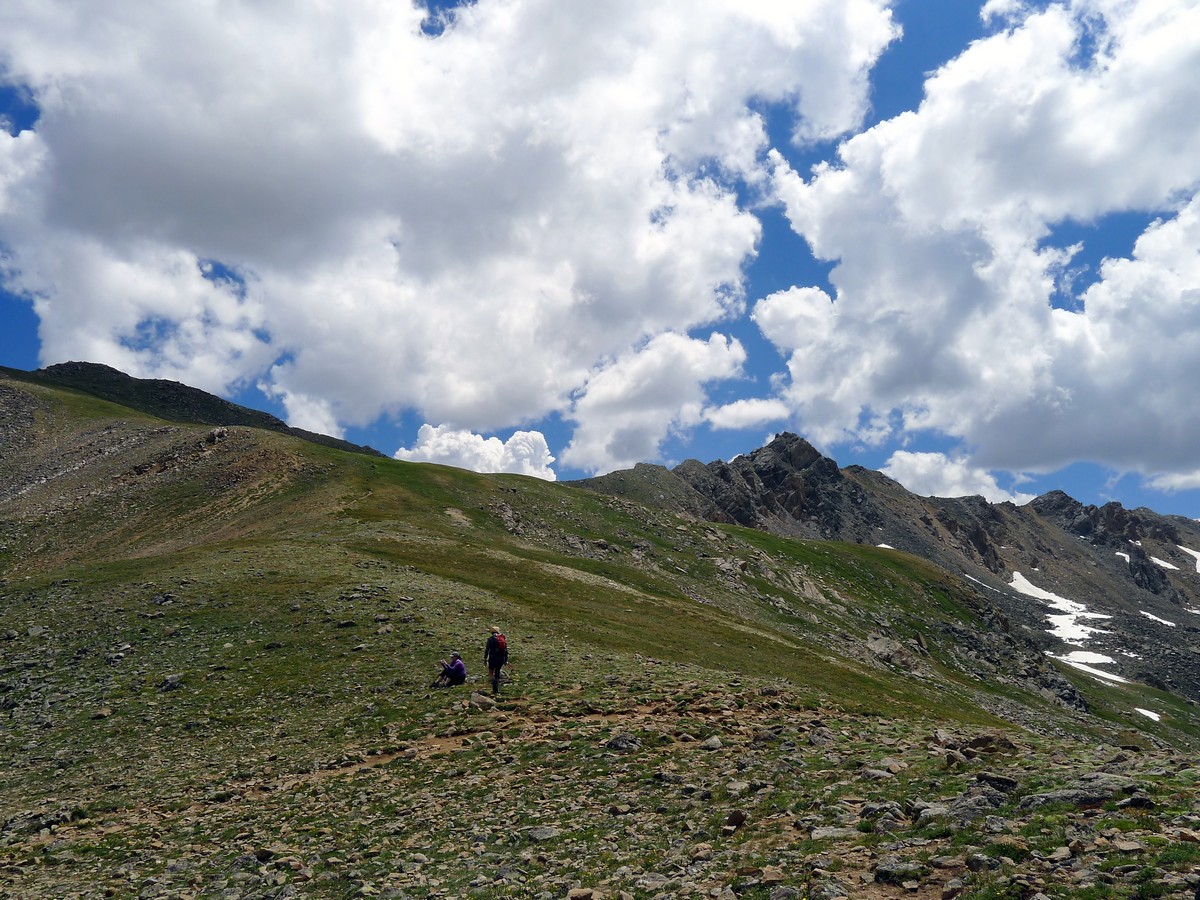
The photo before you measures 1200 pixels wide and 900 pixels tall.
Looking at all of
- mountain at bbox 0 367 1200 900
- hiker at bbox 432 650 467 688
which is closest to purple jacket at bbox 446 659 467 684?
hiker at bbox 432 650 467 688

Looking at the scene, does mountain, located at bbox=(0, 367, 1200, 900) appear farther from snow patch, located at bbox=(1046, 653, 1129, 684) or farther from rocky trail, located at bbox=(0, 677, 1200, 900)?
snow patch, located at bbox=(1046, 653, 1129, 684)

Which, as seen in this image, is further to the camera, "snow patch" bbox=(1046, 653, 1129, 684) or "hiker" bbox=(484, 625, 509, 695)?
"snow patch" bbox=(1046, 653, 1129, 684)

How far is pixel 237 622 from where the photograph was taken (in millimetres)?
43938

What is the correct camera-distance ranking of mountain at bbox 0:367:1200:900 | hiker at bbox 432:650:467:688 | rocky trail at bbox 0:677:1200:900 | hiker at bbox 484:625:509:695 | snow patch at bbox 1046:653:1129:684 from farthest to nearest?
snow patch at bbox 1046:653:1129:684 < hiker at bbox 432:650:467:688 < hiker at bbox 484:625:509:695 < mountain at bbox 0:367:1200:900 < rocky trail at bbox 0:677:1200:900

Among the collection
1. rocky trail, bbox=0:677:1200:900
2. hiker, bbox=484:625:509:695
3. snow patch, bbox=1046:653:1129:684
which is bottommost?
snow patch, bbox=1046:653:1129:684

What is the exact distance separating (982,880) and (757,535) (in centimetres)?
13734

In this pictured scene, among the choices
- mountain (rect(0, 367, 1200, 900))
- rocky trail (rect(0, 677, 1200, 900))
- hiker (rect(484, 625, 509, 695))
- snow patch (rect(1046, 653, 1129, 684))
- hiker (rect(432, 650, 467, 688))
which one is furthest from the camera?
snow patch (rect(1046, 653, 1129, 684))

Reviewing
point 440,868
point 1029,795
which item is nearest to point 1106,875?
point 1029,795

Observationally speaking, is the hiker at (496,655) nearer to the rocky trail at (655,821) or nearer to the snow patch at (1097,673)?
the rocky trail at (655,821)

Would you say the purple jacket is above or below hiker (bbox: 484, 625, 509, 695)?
below

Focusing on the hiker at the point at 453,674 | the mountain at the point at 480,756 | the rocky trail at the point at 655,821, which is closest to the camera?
the rocky trail at the point at 655,821

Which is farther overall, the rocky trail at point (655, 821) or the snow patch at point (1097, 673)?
the snow patch at point (1097, 673)

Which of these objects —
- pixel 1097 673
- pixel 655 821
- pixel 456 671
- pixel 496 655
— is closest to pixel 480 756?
pixel 496 655

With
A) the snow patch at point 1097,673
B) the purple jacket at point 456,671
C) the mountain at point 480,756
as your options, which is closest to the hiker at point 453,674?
the purple jacket at point 456,671
